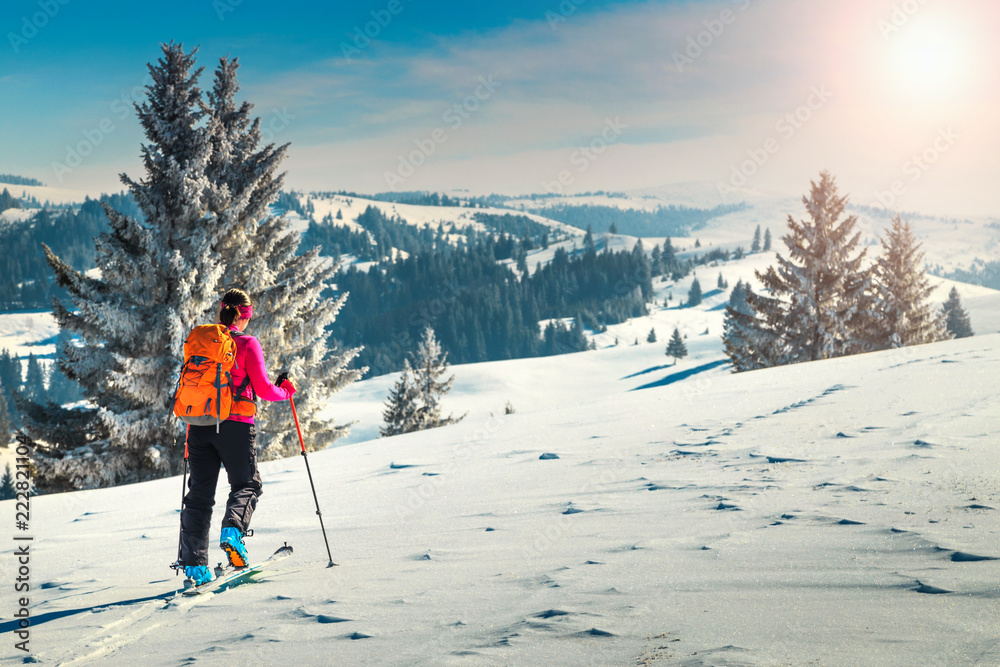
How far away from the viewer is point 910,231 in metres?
39.7

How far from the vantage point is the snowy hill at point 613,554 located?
10.0 feet

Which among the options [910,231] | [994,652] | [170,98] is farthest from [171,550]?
[910,231]

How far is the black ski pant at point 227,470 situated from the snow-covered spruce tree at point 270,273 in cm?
1419

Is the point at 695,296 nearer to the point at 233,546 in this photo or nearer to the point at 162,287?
the point at 162,287

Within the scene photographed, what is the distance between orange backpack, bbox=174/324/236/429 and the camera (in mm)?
4930

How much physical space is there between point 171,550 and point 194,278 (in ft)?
43.6

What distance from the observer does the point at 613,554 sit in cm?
438

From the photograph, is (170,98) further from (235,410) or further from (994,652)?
(994,652)

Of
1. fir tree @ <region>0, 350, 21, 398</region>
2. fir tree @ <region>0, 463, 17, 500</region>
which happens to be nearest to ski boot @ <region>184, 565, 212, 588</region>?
fir tree @ <region>0, 463, 17, 500</region>

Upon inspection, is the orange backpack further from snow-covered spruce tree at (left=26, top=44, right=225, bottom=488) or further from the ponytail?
snow-covered spruce tree at (left=26, top=44, right=225, bottom=488)

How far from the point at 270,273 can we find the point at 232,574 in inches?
619

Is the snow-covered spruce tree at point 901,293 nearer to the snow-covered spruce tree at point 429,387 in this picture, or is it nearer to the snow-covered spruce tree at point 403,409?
the snow-covered spruce tree at point 429,387

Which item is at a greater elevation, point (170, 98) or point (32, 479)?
point (170, 98)

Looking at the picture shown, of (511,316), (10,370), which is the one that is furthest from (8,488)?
(511,316)
